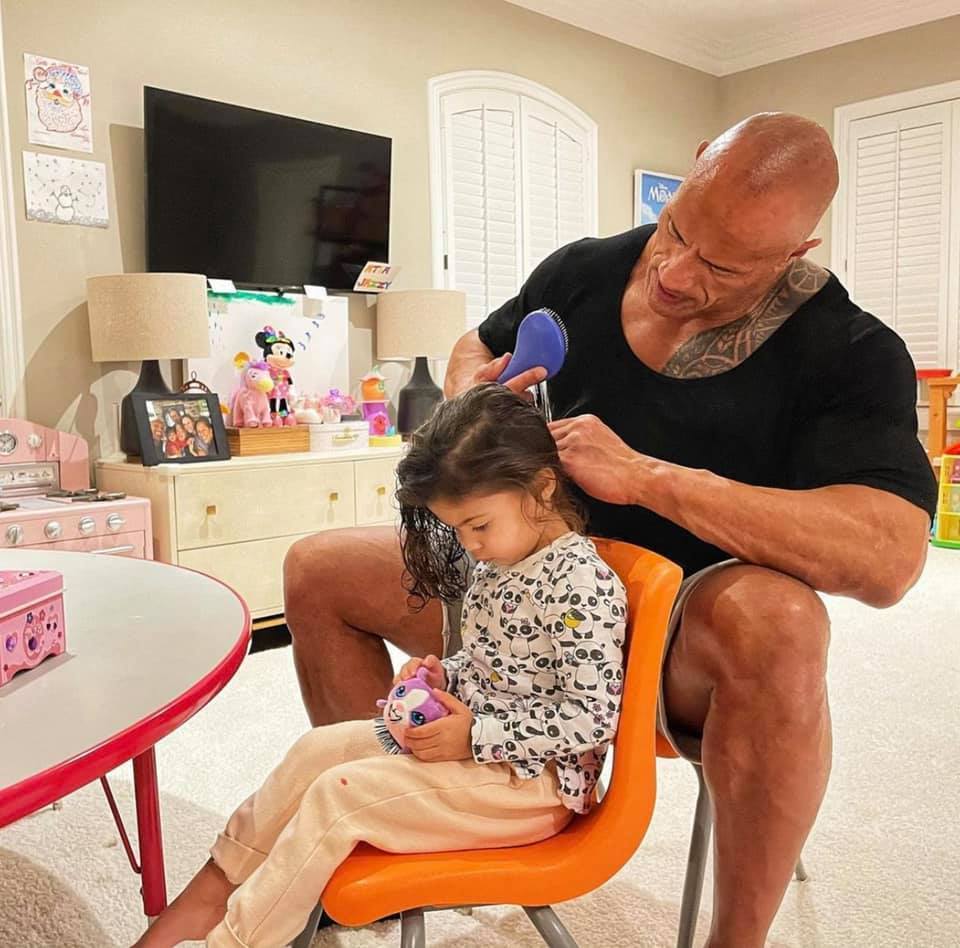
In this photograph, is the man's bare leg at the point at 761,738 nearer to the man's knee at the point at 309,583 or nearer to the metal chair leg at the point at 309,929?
the metal chair leg at the point at 309,929

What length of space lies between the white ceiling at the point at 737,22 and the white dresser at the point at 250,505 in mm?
2691

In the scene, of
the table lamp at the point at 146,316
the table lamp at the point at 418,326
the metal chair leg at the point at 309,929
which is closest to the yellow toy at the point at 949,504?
the table lamp at the point at 418,326

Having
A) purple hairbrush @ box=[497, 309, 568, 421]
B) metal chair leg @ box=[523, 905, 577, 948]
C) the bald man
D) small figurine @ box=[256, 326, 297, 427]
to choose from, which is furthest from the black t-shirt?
small figurine @ box=[256, 326, 297, 427]

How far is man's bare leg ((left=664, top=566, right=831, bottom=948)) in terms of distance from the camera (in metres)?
1.08

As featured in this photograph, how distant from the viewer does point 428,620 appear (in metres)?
1.44

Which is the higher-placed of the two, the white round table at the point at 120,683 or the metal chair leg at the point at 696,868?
the white round table at the point at 120,683

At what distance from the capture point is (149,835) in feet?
4.43

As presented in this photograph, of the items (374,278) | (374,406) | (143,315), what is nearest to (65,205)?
(143,315)

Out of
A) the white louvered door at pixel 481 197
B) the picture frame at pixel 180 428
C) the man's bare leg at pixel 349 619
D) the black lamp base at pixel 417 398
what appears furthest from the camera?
the white louvered door at pixel 481 197

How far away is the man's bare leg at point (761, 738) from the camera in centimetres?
108

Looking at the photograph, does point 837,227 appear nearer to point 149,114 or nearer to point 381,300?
point 381,300

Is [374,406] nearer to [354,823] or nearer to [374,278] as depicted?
[374,278]

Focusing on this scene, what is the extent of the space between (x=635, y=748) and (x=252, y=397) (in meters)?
2.81

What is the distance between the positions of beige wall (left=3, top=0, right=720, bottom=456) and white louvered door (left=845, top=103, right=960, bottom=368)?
53.1 inches
